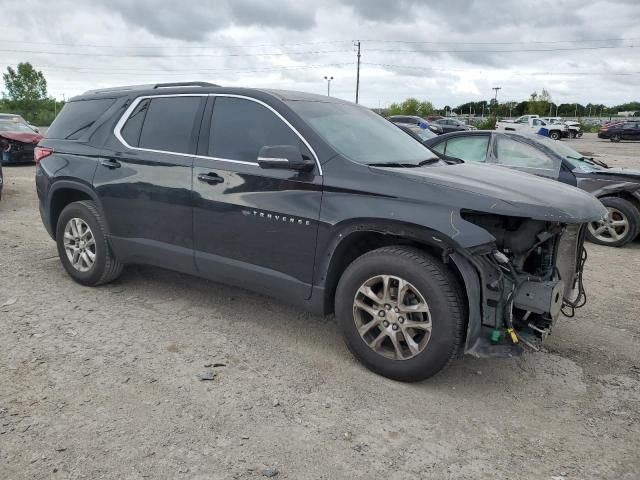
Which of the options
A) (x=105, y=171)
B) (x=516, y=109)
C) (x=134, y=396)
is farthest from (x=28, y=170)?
(x=516, y=109)

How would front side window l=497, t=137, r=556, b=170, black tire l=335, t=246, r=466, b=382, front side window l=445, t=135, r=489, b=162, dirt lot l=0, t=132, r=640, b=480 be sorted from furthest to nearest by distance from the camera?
front side window l=445, t=135, r=489, b=162
front side window l=497, t=137, r=556, b=170
black tire l=335, t=246, r=466, b=382
dirt lot l=0, t=132, r=640, b=480

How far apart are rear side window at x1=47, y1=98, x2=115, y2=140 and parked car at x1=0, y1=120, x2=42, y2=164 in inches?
424

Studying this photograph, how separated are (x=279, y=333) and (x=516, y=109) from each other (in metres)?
101

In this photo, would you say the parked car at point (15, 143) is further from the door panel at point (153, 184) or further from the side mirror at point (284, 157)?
the side mirror at point (284, 157)

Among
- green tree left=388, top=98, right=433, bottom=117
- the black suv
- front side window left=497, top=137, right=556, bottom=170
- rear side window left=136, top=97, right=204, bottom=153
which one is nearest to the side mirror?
the black suv

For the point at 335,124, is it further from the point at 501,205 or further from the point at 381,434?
the point at 381,434

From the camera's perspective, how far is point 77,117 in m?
5.01

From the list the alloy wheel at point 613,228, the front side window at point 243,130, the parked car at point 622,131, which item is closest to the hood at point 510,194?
the front side window at point 243,130

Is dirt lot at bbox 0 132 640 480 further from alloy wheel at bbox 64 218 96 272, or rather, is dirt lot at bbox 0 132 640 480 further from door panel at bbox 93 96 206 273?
door panel at bbox 93 96 206 273

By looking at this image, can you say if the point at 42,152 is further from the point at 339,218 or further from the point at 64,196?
the point at 339,218

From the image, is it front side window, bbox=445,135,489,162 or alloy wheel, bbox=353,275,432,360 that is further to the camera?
front side window, bbox=445,135,489,162

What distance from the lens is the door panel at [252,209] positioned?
141 inches

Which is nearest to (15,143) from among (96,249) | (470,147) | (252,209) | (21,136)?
(21,136)

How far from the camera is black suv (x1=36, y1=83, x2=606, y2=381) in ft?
10.3
